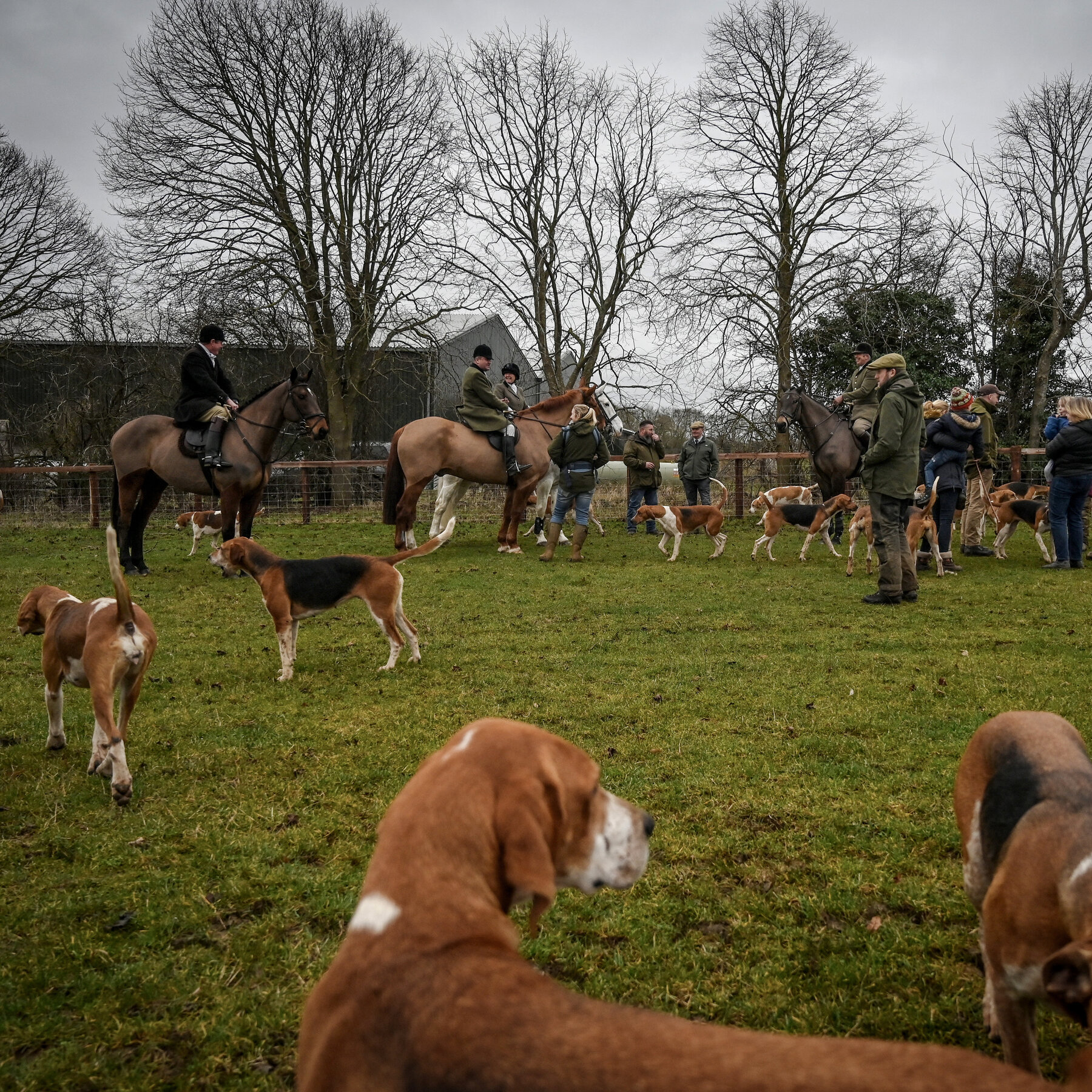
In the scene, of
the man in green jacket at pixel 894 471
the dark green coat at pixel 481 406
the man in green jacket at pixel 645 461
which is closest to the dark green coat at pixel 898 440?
the man in green jacket at pixel 894 471

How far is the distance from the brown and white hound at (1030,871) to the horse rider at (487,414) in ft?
38.4

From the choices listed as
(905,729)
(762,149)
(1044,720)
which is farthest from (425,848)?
(762,149)

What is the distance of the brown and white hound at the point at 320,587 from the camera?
21.6 feet

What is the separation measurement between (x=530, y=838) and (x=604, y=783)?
2.64 meters

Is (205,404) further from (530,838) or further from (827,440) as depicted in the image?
(530,838)

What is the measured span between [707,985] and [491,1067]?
1.64 meters

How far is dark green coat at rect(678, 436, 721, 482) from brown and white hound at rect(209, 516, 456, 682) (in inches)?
436

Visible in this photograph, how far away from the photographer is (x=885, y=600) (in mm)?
9445

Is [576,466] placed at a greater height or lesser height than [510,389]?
lesser

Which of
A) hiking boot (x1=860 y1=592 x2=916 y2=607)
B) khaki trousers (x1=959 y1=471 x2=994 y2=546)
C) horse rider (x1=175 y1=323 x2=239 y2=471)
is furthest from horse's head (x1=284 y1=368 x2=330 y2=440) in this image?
khaki trousers (x1=959 y1=471 x2=994 y2=546)

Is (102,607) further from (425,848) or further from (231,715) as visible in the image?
(425,848)

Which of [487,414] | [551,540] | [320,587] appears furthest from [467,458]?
[320,587]

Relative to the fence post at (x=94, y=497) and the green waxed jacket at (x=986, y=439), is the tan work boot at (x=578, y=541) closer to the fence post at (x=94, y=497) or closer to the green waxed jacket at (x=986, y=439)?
the green waxed jacket at (x=986, y=439)

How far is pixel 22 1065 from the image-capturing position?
2.33 m
